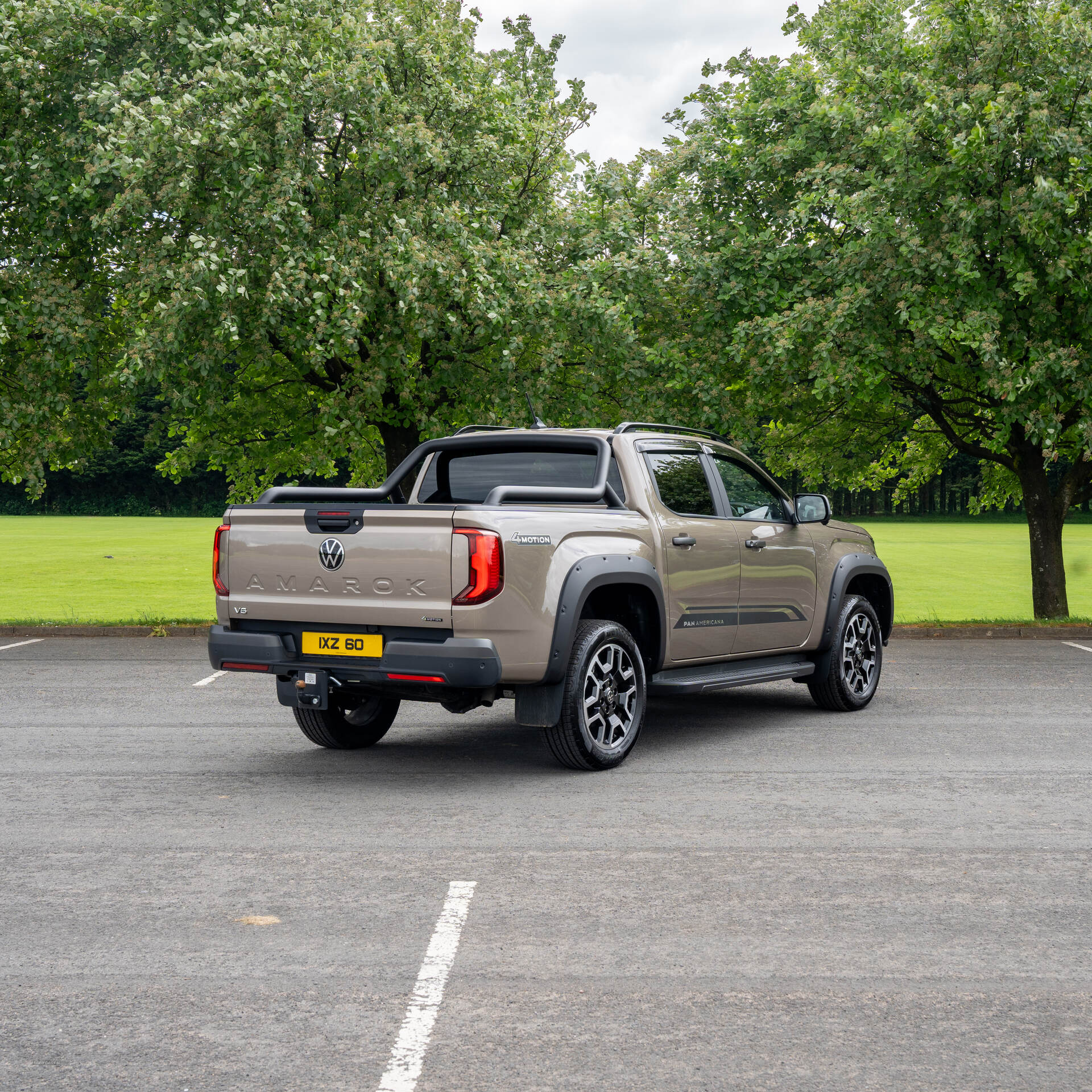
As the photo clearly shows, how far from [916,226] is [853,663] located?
6881mm

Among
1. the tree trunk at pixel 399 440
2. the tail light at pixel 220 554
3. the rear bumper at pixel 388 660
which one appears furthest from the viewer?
the tree trunk at pixel 399 440

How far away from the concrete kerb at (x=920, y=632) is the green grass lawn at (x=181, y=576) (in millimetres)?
703

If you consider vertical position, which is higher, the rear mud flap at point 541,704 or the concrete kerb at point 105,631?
the rear mud flap at point 541,704

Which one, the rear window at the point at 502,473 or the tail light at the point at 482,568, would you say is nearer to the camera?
the tail light at the point at 482,568

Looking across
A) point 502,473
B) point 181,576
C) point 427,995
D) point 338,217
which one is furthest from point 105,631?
point 181,576

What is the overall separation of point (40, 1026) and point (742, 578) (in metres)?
5.82

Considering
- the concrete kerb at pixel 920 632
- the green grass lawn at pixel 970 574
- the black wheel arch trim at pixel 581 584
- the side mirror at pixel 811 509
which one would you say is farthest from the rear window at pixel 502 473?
the green grass lawn at pixel 970 574

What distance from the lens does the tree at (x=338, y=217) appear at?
1409 centimetres

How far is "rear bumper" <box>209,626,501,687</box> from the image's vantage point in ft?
21.7

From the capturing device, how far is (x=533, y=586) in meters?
6.87

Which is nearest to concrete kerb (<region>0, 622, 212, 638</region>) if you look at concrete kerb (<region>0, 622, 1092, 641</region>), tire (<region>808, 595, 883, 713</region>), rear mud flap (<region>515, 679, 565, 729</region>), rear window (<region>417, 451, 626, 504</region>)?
concrete kerb (<region>0, 622, 1092, 641</region>)

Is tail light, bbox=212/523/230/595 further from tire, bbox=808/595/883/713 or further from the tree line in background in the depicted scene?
the tree line in background

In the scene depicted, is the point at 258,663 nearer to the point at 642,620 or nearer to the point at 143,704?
the point at 642,620

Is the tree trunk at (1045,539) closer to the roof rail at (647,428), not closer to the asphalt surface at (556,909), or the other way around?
the asphalt surface at (556,909)
